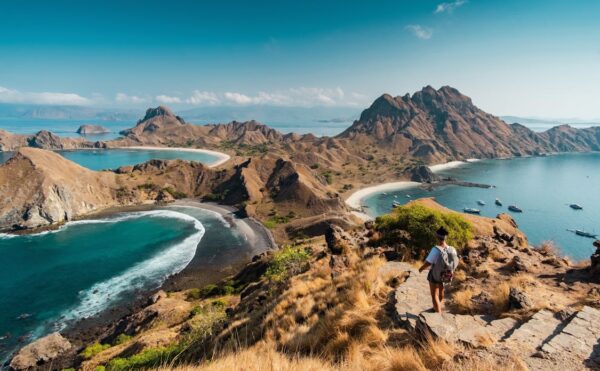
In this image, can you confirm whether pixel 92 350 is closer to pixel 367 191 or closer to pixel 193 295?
pixel 193 295

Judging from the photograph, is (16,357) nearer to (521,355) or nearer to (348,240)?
(348,240)

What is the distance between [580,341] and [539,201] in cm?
16290

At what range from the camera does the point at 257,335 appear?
13.5 meters

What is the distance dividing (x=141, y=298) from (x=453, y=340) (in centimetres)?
5930

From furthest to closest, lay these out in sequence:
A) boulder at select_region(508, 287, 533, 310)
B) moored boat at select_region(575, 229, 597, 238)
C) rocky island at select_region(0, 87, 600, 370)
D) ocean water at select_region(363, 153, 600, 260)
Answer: ocean water at select_region(363, 153, 600, 260) < moored boat at select_region(575, 229, 597, 238) < boulder at select_region(508, 287, 533, 310) < rocky island at select_region(0, 87, 600, 370)

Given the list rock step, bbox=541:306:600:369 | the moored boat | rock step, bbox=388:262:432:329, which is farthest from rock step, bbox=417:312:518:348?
the moored boat

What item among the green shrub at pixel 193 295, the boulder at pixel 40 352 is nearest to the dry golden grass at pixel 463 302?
the boulder at pixel 40 352

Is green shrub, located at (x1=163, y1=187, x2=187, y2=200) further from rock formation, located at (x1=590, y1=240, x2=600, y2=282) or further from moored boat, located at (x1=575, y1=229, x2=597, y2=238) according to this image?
moored boat, located at (x1=575, y1=229, x2=597, y2=238)

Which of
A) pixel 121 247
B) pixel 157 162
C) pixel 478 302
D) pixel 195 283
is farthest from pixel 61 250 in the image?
pixel 478 302

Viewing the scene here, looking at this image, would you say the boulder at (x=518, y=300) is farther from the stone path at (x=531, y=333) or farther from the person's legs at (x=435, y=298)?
the person's legs at (x=435, y=298)

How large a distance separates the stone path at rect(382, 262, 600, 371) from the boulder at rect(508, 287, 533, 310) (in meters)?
0.52

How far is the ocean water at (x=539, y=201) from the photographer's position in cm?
9838

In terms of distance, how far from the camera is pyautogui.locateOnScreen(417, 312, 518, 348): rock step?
26.7 feet

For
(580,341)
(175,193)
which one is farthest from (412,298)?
(175,193)
